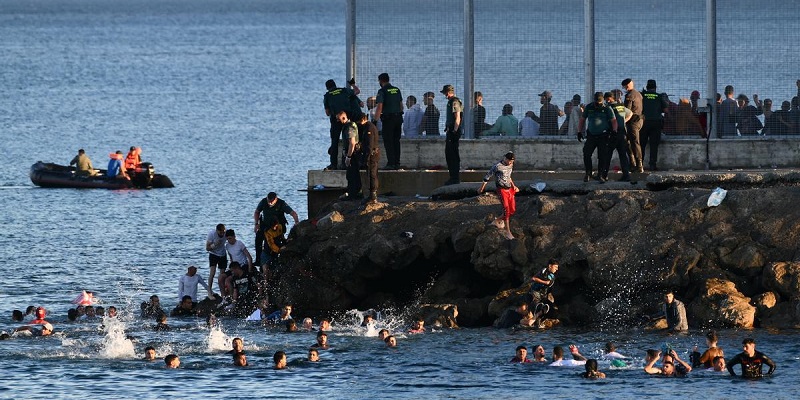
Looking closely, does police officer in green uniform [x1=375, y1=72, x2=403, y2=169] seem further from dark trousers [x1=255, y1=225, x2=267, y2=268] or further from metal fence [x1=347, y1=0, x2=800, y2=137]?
dark trousers [x1=255, y1=225, x2=267, y2=268]

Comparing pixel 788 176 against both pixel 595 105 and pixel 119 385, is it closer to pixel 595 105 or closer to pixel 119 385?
pixel 595 105

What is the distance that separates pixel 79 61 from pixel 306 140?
62728 millimetres

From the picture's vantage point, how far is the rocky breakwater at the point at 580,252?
3544 centimetres

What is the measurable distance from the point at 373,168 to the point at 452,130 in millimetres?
1986

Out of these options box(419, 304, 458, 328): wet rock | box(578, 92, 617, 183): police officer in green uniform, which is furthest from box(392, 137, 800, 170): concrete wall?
box(419, 304, 458, 328): wet rock

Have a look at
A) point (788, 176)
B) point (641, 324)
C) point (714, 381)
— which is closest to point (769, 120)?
point (788, 176)

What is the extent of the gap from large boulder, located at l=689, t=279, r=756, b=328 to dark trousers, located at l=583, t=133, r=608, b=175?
159 inches

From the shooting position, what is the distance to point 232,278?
1583 inches

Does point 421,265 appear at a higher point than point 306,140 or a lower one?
lower

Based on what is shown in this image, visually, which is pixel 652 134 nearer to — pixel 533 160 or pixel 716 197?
pixel 533 160

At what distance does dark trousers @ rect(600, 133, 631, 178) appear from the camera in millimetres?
37719

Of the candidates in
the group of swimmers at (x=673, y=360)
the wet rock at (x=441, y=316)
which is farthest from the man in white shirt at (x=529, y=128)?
the group of swimmers at (x=673, y=360)

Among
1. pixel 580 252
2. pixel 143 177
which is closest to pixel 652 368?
pixel 580 252

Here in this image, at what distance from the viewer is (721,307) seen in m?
34.8
